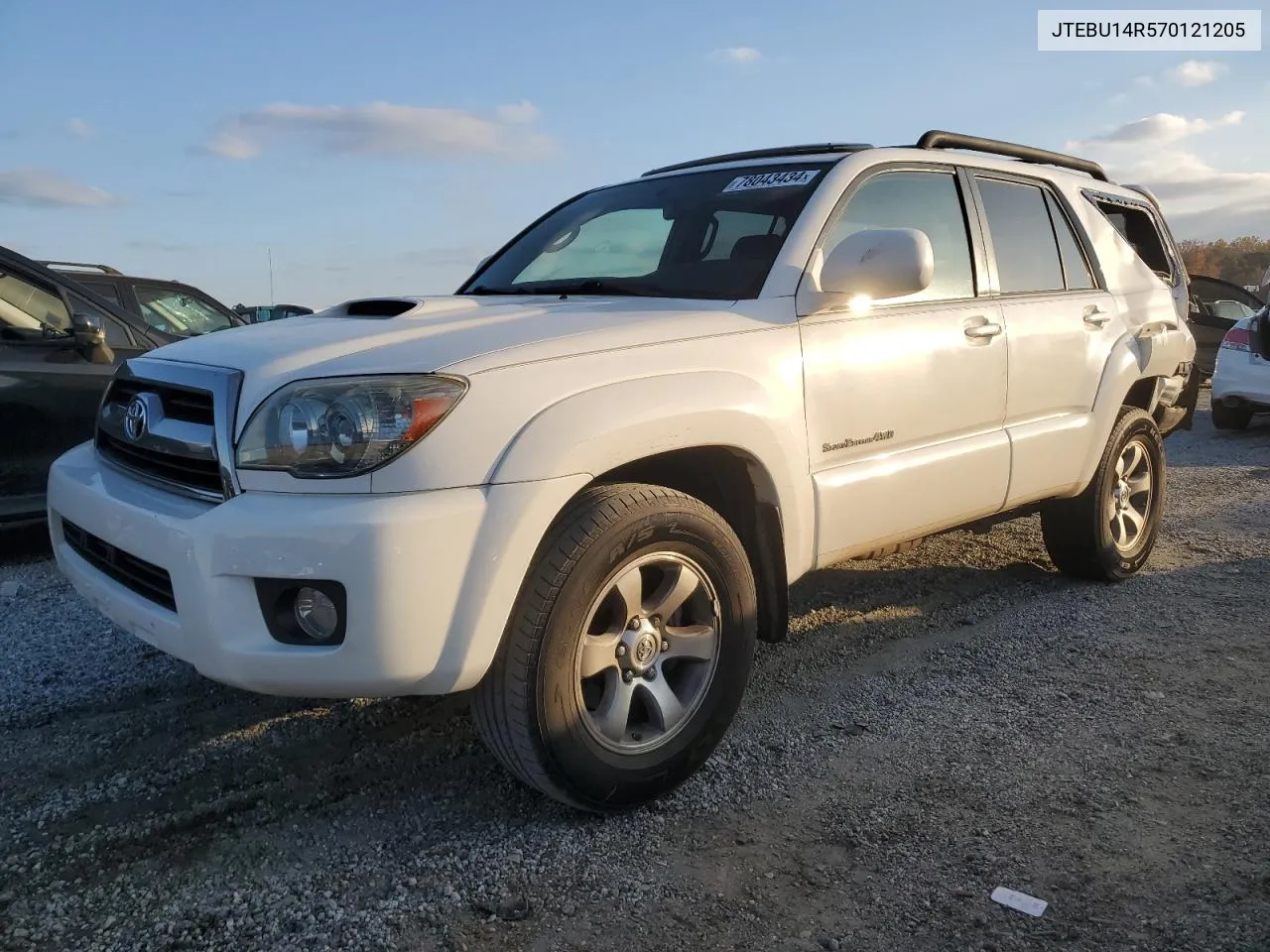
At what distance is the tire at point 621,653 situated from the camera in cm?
237

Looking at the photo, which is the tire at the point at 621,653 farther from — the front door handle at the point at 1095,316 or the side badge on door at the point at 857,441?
the front door handle at the point at 1095,316

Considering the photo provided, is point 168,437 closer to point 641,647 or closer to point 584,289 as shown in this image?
point 641,647

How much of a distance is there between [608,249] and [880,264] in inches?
43.8

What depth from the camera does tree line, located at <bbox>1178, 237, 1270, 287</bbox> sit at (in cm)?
3784

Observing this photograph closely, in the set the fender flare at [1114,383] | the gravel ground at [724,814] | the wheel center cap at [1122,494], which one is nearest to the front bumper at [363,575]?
the gravel ground at [724,814]

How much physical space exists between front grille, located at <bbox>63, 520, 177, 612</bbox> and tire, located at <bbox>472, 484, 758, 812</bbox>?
785 mm

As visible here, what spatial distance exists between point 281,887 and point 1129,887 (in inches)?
76.3

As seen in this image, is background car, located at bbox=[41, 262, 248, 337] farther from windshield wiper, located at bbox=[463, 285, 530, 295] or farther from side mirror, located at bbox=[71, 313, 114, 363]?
windshield wiper, located at bbox=[463, 285, 530, 295]

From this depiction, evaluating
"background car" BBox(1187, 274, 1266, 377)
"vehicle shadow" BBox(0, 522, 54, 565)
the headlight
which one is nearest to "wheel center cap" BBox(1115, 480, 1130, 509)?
the headlight

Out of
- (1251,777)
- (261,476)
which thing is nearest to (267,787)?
(261,476)

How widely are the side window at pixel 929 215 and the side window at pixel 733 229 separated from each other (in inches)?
10.0

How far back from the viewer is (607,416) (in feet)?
8.01

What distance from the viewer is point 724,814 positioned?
266 centimetres

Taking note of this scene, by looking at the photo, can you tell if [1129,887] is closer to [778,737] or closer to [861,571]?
[778,737]
